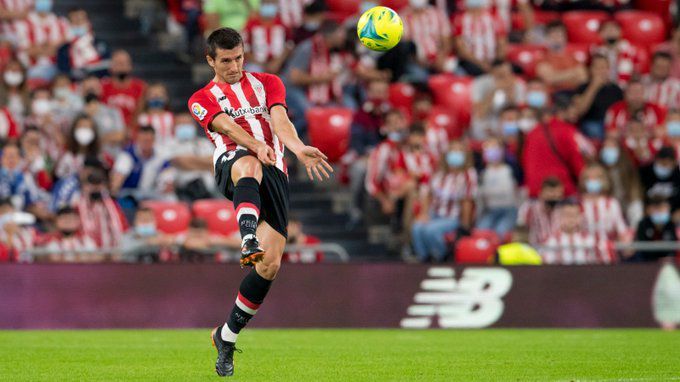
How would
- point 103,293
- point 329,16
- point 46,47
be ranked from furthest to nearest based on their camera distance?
point 329,16 < point 46,47 < point 103,293

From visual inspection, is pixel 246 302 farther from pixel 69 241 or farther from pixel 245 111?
pixel 69 241

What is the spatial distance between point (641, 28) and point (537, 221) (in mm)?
6064

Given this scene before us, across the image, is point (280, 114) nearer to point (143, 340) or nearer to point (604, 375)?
point (604, 375)

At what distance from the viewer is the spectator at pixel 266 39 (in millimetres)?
19047

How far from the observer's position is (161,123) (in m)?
18.1

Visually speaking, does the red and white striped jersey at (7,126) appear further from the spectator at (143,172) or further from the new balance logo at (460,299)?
the new balance logo at (460,299)

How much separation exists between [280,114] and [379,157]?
858cm

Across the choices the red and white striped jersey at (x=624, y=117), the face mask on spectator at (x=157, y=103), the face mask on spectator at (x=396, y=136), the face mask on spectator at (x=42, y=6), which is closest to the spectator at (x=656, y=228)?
the red and white striped jersey at (x=624, y=117)

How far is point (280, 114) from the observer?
926 centimetres

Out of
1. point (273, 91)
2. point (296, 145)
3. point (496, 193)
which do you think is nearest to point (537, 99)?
point (496, 193)

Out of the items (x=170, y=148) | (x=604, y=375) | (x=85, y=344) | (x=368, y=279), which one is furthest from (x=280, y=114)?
(x=170, y=148)

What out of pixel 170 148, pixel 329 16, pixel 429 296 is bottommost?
pixel 429 296

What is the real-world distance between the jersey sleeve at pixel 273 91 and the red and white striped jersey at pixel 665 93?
36.8 feet

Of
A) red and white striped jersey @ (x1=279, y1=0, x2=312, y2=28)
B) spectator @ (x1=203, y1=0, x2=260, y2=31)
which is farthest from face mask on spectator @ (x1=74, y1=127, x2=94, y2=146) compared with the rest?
red and white striped jersey @ (x1=279, y1=0, x2=312, y2=28)
